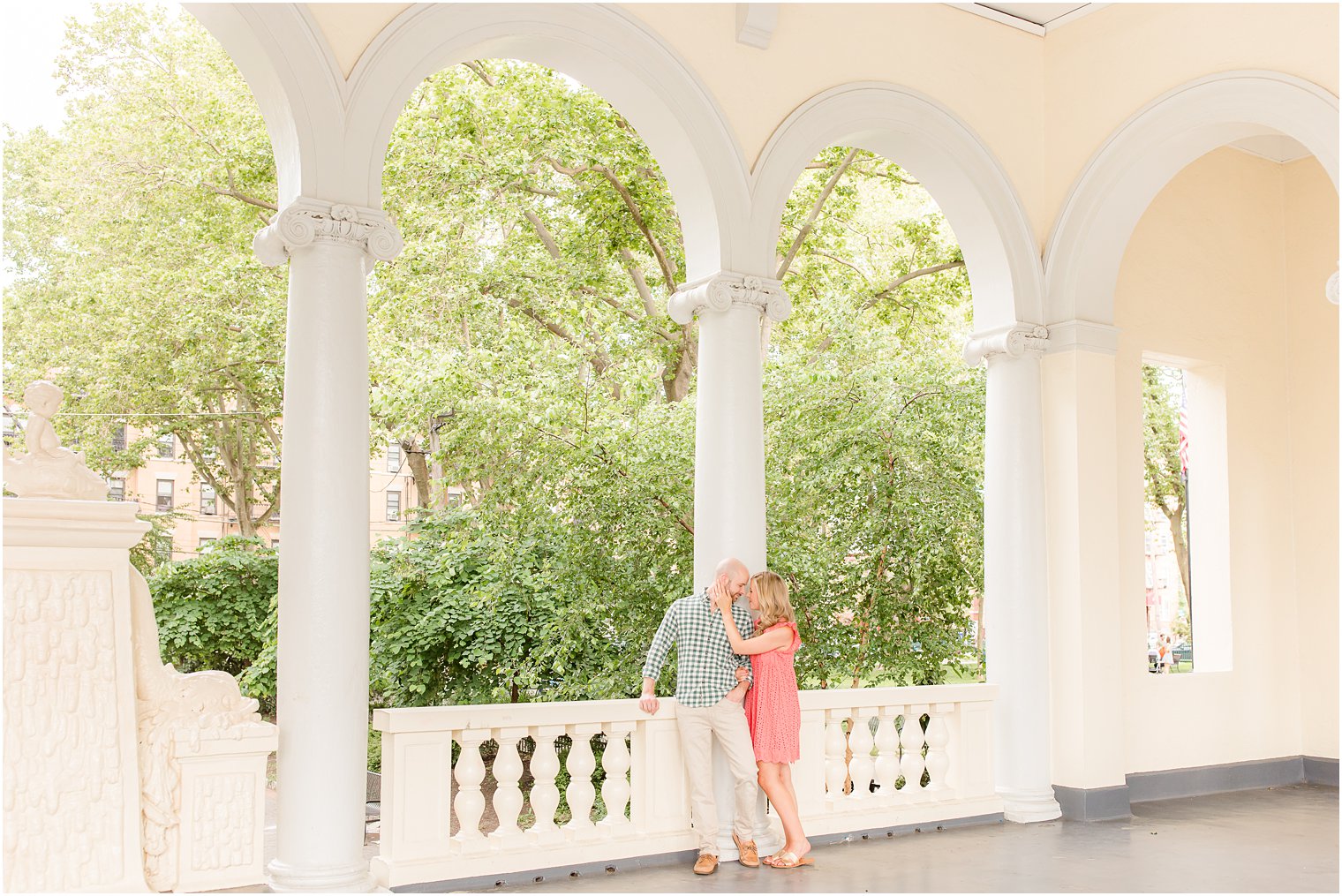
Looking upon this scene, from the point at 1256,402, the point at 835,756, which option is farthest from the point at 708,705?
the point at 1256,402

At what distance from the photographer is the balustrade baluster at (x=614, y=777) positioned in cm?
652

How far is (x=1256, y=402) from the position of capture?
991 centimetres

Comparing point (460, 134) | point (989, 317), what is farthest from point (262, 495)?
point (989, 317)

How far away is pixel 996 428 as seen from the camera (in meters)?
8.42

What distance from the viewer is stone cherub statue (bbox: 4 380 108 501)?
5.05 metres

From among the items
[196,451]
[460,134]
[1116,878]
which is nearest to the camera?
[1116,878]

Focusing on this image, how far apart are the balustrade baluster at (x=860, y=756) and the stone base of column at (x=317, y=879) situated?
122 inches

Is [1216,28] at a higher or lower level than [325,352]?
higher

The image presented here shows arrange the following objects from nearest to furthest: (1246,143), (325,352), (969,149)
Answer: (325,352) < (969,149) < (1246,143)

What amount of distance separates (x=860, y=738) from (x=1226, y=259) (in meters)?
5.19

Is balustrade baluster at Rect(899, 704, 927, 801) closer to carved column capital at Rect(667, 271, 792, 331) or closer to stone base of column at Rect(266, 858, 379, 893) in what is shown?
carved column capital at Rect(667, 271, 792, 331)

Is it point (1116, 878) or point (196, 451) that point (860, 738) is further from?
point (196, 451)

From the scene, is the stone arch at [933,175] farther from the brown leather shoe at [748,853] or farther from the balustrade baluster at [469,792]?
the brown leather shoe at [748,853]

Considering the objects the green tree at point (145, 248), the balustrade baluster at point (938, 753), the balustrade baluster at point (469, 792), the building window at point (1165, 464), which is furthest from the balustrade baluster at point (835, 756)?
the building window at point (1165, 464)
